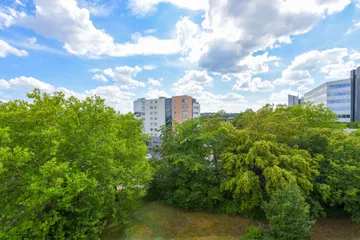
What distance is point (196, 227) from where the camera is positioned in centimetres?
1058

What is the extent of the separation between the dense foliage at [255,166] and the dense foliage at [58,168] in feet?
13.4

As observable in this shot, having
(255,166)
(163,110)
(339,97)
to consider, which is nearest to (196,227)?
(255,166)

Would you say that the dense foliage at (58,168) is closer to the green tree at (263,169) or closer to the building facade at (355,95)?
the green tree at (263,169)

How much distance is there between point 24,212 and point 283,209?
1039 cm

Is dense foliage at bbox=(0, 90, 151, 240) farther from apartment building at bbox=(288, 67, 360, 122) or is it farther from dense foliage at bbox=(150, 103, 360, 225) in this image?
apartment building at bbox=(288, 67, 360, 122)

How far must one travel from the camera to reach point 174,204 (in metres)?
12.5

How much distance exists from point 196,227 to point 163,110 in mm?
39442

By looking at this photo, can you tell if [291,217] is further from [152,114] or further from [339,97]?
[339,97]

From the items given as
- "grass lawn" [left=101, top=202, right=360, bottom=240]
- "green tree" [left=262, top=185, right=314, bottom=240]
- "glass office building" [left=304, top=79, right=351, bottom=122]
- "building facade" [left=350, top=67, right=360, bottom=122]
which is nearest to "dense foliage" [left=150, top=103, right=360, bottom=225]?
"grass lawn" [left=101, top=202, right=360, bottom=240]

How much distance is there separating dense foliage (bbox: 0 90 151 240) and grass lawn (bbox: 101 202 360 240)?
4.61 ft

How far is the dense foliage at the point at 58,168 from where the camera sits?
244 inches

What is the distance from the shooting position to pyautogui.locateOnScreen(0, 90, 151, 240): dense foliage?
619 cm

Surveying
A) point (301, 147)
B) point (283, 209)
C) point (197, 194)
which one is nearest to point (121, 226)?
point (197, 194)

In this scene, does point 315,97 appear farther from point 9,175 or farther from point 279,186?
point 9,175
